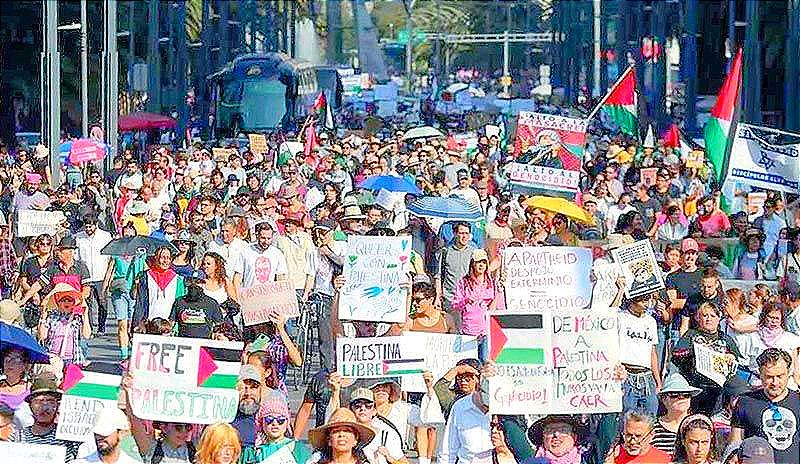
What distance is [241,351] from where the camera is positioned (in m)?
10.5

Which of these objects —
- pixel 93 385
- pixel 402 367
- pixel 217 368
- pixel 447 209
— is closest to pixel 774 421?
pixel 402 367

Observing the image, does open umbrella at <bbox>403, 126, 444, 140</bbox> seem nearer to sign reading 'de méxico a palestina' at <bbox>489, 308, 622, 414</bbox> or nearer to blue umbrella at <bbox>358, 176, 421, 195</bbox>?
blue umbrella at <bbox>358, 176, 421, 195</bbox>

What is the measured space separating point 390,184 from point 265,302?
24.6ft

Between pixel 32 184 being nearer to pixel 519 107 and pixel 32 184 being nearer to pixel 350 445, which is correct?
pixel 350 445

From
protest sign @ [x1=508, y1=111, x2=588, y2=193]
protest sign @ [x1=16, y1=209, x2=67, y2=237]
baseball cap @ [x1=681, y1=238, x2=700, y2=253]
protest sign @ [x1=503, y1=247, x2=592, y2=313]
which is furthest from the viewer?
protest sign @ [x1=508, y1=111, x2=588, y2=193]

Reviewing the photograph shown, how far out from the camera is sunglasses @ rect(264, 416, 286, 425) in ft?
33.4

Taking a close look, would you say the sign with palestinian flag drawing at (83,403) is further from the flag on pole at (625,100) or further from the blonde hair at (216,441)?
the flag on pole at (625,100)

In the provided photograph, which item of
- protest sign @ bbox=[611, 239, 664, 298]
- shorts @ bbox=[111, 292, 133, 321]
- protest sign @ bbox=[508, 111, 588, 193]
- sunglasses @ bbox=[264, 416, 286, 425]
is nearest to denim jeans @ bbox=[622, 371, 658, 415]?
protest sign @ bbox=[611, 239, 664, 298]

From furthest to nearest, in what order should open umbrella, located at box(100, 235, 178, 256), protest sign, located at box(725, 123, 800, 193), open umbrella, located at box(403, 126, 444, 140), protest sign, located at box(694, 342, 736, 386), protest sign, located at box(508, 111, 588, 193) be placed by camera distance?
open umbrella, located at box(403, 126, 444, 140) → protest sign, located at box(508, 111, 588, 193) → protest sign, located at box(725, 123, 800, 193) → open umbrella, located at box(100, 235, 178, 256) → protest sign, located at box(694, 342, 736, 386)

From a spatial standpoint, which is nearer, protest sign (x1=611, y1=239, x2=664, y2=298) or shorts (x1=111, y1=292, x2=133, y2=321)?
protest sign (x1=611, y1=239, x2=664, y2=298)

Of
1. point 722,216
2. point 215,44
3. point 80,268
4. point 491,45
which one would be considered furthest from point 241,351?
point 491,45

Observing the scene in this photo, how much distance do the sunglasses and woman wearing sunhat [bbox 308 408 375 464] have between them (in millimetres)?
415

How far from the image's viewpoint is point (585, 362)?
10758 millimetres

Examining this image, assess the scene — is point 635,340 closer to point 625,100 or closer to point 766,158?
point 766,158
